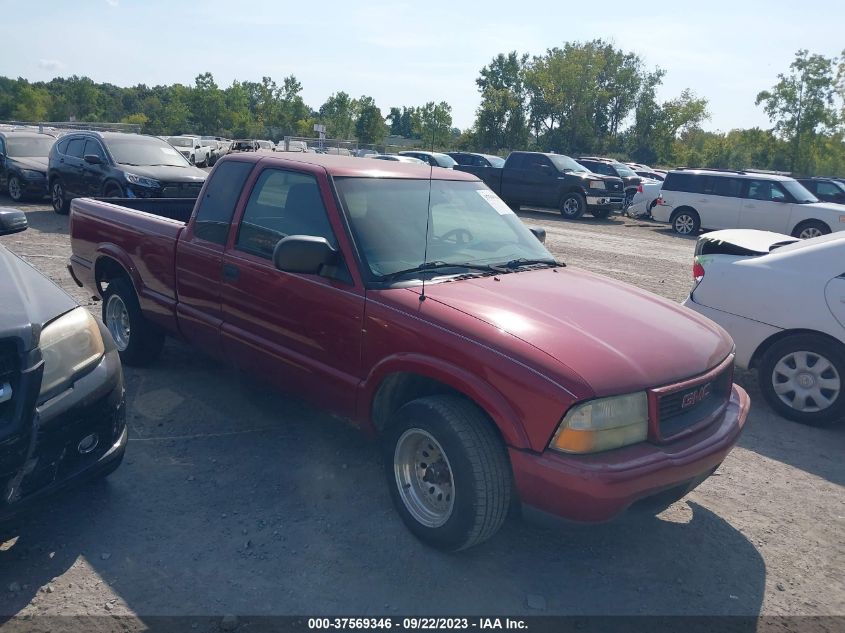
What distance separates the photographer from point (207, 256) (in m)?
4.74

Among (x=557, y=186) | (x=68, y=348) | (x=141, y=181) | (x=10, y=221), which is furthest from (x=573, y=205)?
(x=68, y=348)

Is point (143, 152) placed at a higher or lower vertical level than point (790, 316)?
higher

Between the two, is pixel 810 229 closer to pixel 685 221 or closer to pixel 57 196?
pixel 685 221

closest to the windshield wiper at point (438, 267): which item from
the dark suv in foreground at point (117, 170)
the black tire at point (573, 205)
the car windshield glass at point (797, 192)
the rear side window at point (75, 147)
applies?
the dark suv in foreground at point (117, 170)

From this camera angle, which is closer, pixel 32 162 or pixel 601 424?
pixel 601 424

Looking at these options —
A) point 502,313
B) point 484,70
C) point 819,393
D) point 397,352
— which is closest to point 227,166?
point 397,352

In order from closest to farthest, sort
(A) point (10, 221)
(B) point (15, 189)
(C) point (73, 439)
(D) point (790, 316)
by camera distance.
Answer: (C) point (73, 439) < (A) point (10, 221) < (D) point (790, 316) < (B) point (15, 189)

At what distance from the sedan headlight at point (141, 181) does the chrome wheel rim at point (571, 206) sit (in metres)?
12.9

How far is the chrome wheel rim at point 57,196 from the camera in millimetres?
14430

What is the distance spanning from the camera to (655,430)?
3.16 meters

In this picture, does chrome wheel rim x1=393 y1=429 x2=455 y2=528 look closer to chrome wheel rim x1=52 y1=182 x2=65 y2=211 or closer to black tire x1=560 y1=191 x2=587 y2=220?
chrome wheel rim x1=52 y1=182 x2=65 y2=211

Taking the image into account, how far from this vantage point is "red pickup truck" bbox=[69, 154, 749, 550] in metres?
3.06

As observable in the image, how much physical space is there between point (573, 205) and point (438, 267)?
1836 cm

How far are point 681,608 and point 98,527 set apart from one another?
2.81m
